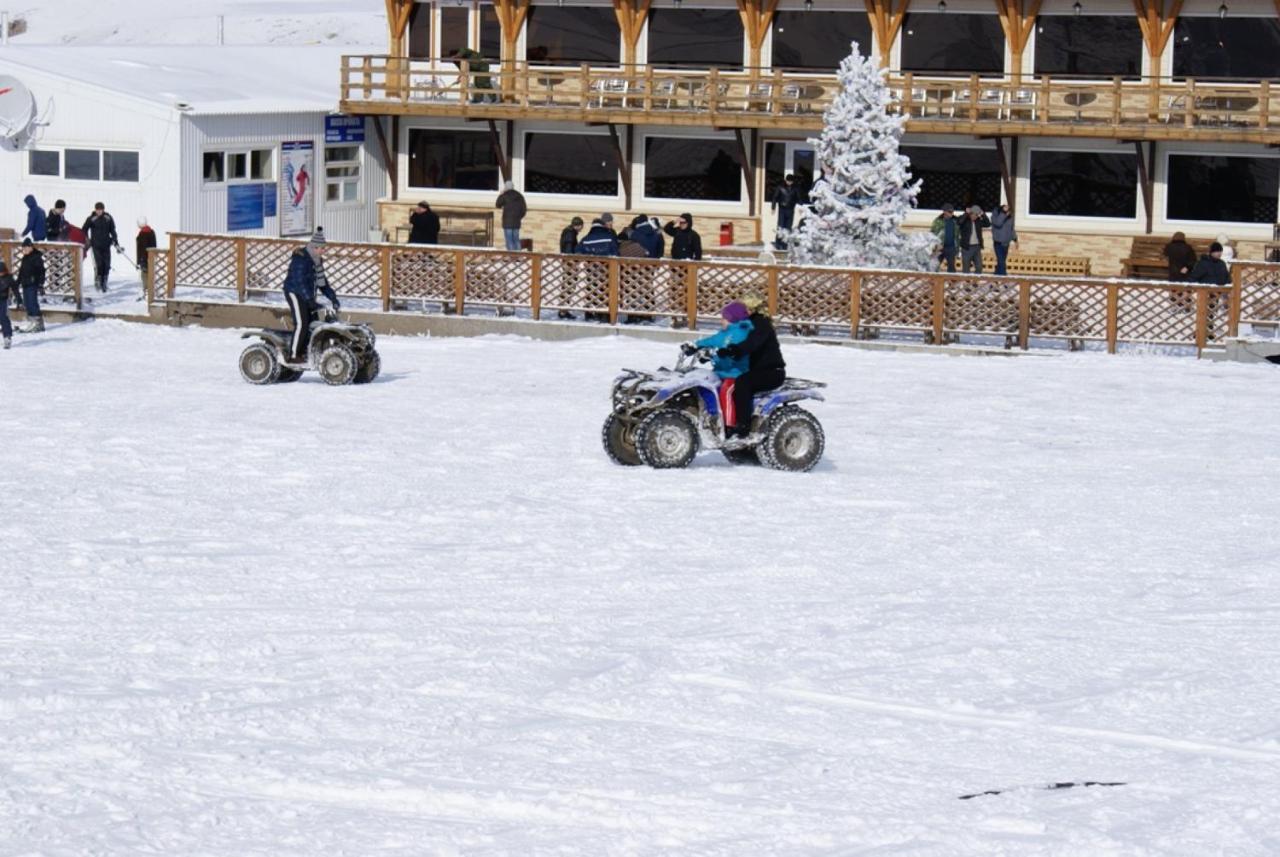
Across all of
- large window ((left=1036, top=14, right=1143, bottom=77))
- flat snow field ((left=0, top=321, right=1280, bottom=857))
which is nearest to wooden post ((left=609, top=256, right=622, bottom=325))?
flat snow field ((left=0, top=321, right=1280, bottom=857))

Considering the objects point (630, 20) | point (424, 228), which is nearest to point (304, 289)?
point (424, 228)

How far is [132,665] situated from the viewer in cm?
1039

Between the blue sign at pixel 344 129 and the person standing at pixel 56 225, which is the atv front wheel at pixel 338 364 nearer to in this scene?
the person standing at pixel 56 225

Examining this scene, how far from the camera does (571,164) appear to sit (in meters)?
40.2

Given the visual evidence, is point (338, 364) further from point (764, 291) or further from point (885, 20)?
point (885, 20)

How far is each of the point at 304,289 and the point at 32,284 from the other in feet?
25.1

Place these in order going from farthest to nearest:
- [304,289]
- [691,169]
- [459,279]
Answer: [691,169], [459,279], [304,289]

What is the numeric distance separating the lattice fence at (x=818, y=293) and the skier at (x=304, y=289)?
638 centimetres

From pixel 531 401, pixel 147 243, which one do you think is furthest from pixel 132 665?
pixel 147 243

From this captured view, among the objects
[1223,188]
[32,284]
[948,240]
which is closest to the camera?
Answer: [32,284]

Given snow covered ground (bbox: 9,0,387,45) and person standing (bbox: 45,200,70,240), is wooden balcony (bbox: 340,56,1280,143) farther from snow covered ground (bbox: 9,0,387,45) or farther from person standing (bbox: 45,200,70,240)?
snow covered ground (bbox: 9,0,387,45)

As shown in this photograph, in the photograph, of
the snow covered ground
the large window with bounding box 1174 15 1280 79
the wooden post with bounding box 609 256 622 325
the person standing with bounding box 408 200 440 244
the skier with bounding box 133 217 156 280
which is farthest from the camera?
the snow covered ground

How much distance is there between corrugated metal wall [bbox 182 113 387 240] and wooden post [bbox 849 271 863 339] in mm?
12783

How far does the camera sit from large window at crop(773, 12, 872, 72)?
38.6 meters
